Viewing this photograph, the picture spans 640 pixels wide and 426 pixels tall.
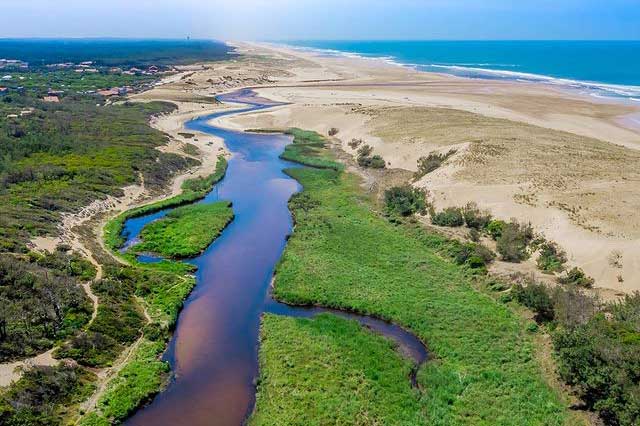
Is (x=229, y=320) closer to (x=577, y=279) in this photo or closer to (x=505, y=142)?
(x=577, y=279)

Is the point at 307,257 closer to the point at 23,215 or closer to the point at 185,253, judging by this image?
the point at 185,253

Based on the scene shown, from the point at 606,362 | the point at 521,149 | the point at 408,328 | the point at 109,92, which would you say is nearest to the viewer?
the point at 606,362

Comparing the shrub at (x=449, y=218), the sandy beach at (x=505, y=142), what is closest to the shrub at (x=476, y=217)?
the shrub at (x=449, y=218)

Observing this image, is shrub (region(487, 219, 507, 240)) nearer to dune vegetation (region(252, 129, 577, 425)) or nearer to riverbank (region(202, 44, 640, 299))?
riverbank (region(202, 44, 640, 299))

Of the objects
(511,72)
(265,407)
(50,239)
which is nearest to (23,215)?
(50,239)

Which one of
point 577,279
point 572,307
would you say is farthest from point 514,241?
point 572,307

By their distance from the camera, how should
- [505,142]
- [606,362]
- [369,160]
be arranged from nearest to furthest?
A: [606,362]
[505,142]
[369,160]

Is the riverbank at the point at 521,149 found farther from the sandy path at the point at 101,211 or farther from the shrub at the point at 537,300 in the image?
the sandy path at the point at 101,211
